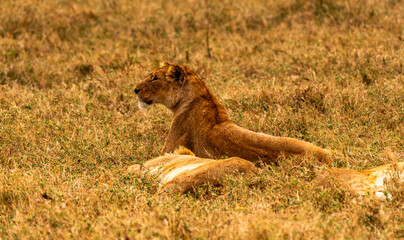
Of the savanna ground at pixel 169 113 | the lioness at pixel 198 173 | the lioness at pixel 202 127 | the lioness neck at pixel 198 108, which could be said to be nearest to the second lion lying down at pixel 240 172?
the lioness at pixel 198 173

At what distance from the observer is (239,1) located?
13547mm

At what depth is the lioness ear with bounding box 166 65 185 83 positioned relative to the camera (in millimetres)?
6309

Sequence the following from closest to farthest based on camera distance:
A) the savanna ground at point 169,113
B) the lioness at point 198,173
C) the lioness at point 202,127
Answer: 1. the savanna ground at point 169,113
2. the lioness at point 198,173
3. the lioness at point 202,127

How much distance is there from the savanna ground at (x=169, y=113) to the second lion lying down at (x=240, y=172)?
0.33ft

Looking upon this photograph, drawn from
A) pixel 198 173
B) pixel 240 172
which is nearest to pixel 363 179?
pixel 240 172

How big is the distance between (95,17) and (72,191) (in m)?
9.18

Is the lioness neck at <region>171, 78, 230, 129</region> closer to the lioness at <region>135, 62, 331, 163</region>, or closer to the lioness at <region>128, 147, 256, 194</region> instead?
the lioness at <region>135, 62, 331, 163</region>

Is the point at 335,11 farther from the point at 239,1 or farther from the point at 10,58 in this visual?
the point at 10,58

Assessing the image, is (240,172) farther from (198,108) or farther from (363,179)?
(198,108)

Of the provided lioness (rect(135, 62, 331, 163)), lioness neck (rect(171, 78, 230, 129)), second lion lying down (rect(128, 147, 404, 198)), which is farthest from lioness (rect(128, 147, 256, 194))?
lioness neck (rect(171, 78, 230, 129))

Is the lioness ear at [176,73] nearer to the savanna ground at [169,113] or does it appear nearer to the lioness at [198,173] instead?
the savanna ground at [169,113]

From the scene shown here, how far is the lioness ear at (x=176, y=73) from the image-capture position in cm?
631

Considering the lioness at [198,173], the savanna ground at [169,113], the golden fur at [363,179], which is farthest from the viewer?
the lioness at [198,173]

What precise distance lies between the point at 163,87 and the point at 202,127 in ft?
3.41
